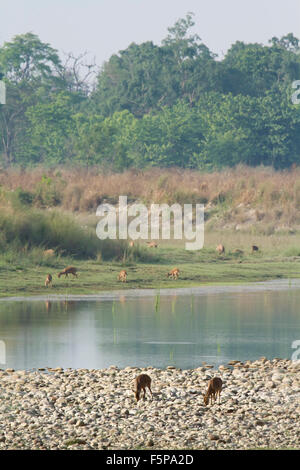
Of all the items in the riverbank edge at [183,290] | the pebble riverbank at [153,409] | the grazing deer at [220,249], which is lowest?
the pebble riverbank at [153,409]

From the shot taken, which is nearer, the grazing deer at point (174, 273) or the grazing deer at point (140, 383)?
the grazing deer at point (140, 383)

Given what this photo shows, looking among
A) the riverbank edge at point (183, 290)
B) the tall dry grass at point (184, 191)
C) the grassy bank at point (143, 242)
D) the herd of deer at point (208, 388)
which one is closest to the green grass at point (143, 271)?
the grassy bank at point (143, 242)

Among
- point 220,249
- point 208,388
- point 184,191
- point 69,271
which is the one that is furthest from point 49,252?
point 184,191

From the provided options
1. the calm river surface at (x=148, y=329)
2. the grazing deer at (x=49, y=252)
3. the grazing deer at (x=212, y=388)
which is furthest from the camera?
the grazing deer at (x=49, y=252)

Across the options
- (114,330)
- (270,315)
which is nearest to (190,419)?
(114,330)

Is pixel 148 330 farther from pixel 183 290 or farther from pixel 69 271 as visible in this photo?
pixel 69 271

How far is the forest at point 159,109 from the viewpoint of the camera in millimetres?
49375

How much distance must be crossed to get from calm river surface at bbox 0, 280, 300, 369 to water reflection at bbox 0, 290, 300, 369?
0.01 meters

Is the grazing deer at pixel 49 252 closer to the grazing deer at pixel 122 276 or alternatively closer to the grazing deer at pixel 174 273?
the grazing deer at pixel 122 276

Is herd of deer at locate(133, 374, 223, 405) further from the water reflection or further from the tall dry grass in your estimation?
the tall dry grass

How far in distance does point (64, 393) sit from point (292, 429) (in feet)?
7.98

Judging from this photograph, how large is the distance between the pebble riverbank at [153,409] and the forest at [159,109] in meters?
33.9

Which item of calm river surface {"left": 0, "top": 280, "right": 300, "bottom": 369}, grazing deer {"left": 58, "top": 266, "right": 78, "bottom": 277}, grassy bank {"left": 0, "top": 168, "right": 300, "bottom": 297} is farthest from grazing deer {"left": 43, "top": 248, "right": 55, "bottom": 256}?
calm river surface {"left": 0, "top": 280, "right": 300, "bottom": 369}

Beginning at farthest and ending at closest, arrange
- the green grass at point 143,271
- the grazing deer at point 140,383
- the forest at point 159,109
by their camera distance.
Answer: the forest at point 159,109 < the green grass at point 143,271 < the grazing deer at point 140,383
